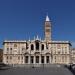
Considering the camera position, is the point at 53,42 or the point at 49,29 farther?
the point at 49,29

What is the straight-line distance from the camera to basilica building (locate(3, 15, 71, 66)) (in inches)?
5615

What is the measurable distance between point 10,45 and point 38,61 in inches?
686

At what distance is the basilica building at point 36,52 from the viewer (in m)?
143

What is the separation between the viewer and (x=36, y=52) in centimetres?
14312

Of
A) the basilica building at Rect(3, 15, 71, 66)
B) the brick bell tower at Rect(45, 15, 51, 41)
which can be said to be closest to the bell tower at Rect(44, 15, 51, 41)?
the brick bell tower at Rect(45, 15, 51, 41)

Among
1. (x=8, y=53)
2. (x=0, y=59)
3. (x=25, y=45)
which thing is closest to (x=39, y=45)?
(x=25, y=45)

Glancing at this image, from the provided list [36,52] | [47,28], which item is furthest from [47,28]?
[36,52]

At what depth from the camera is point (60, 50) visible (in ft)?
471

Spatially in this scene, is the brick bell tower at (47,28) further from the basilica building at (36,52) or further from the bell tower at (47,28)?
the basilica building at (36,52)

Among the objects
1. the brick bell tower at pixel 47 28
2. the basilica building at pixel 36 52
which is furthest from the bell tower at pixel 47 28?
the basilica building at pixel 36 52

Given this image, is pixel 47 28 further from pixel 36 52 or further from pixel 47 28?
pixel 36 52

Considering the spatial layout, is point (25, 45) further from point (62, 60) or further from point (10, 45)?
point (62, 60)

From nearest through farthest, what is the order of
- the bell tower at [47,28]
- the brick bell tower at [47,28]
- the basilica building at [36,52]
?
1. the basilica building at [36,52]
2. the bell tower at [47,28]
3. the brick bell tower at [47,28]

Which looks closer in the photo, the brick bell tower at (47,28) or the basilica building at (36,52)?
the basilica building at (36,52)
